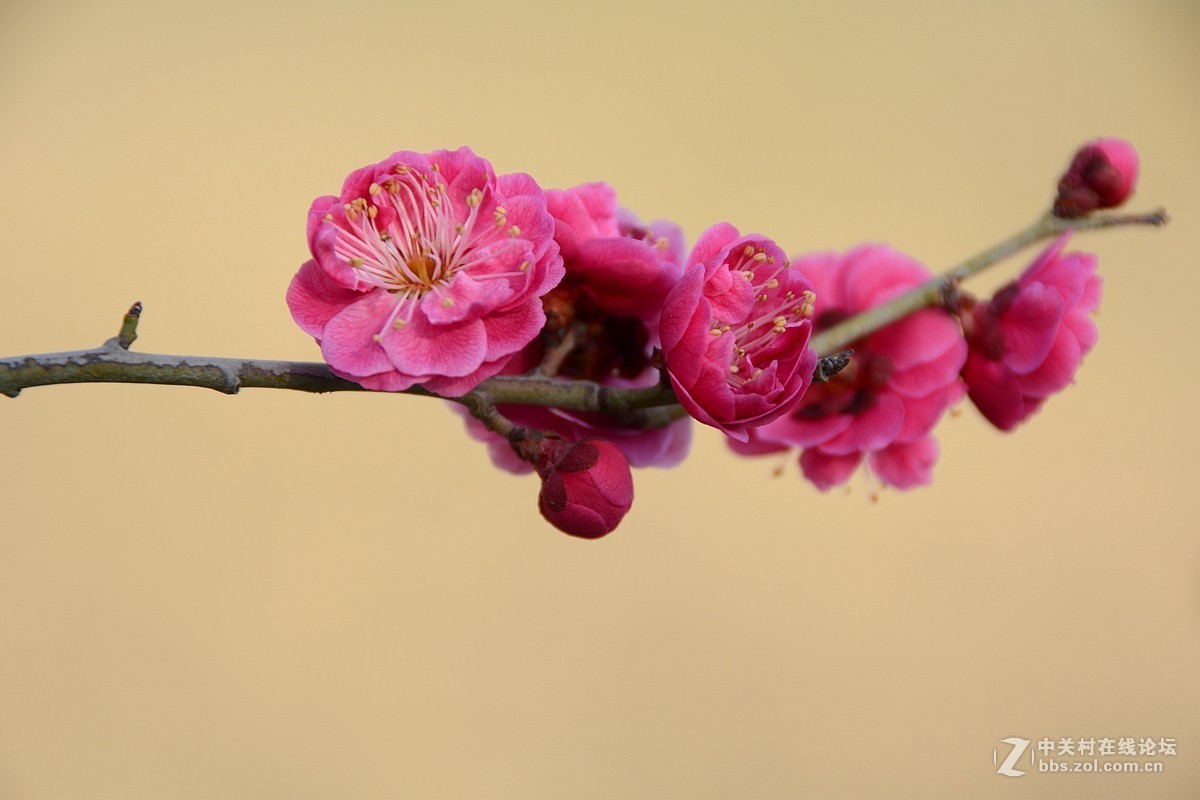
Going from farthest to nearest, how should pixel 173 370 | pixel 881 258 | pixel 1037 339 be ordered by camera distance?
1. pixel 881 258
2. pixel 1037 339
3. pixel 173 370

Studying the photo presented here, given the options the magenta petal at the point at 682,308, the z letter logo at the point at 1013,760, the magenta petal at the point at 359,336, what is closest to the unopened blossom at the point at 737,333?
the magenta petal at the point at 682,308

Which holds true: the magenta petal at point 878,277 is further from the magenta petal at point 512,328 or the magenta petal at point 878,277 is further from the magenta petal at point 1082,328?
the magenta petal at point 512,328

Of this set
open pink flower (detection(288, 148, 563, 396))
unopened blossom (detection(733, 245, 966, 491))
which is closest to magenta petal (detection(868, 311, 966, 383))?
unopened blossom (detection(733, 245, 966, 491))

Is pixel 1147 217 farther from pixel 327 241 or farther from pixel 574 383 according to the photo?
pixel 327 241

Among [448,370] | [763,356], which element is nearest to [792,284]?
[763,356]

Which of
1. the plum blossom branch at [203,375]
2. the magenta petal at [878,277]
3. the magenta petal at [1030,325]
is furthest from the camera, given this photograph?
the magenta petal at [878,277]

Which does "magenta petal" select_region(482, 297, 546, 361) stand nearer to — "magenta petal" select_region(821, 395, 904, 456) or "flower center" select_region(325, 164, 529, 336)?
"flower center" select_region(325, 164, 529, 336)

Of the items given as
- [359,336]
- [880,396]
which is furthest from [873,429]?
[359,336]

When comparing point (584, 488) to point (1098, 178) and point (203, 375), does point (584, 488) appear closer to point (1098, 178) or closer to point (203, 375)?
point (203, 375)
